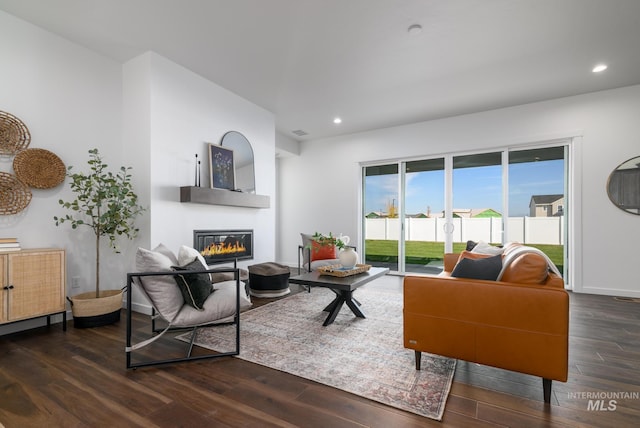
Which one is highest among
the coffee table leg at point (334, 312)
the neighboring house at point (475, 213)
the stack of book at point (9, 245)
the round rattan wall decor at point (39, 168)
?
the round rattan wall decor at point (39, 168)

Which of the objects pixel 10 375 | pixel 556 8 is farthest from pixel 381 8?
pixel 10 375

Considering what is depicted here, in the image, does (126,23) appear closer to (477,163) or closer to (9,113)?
(9,113)

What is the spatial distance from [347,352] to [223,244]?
2.62m

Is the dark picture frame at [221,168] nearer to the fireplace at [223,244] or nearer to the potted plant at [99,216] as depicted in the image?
the fireplace at [223,244]

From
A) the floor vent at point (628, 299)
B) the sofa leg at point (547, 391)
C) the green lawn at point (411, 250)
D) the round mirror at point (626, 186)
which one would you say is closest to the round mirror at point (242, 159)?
the green lawn at point (411, 250)

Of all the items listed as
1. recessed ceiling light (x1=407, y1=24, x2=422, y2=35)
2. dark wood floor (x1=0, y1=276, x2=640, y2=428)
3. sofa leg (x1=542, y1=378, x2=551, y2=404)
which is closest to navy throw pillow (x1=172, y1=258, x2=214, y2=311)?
dark wood floor (x1=0, y1=276, x2=640, y2=428)

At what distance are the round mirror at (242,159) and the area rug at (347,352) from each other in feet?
6.58

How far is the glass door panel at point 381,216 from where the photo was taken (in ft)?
19.8

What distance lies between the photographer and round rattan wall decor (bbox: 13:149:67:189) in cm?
282

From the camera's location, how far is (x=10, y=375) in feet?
6.55

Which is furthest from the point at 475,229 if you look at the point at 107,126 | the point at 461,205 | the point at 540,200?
the point at 107,126

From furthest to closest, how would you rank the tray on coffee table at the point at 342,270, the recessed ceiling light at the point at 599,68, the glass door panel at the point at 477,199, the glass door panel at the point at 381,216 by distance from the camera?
the glass door panel at the point at 381,216 → the glass door panel at the point at 477,199 → the recessed ceiling light at the point at 599,68 → the tray on coffee table at the point at 342,270

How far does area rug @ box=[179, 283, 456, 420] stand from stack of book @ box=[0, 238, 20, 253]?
1670 millimetres

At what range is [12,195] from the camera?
2.77 meters
